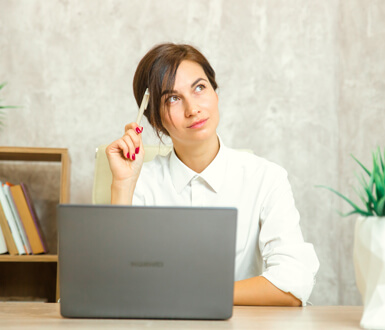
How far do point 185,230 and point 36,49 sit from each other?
182 centimetres

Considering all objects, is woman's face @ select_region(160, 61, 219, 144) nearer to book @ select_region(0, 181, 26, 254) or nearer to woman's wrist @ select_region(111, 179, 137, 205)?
woman's wrist @ select_region(111, 179, 137, 205)

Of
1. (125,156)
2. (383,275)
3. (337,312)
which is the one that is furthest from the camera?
(125,156)

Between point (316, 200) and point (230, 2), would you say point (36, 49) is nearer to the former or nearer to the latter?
point (230, 2)

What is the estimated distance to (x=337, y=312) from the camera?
93 cm

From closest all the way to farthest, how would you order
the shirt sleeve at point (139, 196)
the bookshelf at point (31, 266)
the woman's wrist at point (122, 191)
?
1. the woman's wrist at point (122, 191)
2. the shirt sleeve at point (139, 196)
3. the bookshelf at point (31, 266)

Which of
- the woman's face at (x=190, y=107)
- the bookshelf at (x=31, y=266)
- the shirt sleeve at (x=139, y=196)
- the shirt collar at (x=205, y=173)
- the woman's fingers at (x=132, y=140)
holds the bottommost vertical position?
the bookshelf at (x=31, y=266)

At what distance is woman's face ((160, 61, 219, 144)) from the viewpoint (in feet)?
5.08

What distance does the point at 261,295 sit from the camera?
3.87 ft

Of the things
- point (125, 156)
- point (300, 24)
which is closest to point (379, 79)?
point (300, 24)

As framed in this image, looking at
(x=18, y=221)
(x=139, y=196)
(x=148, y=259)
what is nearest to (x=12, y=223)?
(x=18, y=221)

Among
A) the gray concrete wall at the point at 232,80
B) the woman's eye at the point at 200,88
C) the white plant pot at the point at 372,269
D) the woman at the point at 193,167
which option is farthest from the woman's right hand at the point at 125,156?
the white plant pot at the point at 372,269

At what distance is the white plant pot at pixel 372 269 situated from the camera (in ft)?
2.50

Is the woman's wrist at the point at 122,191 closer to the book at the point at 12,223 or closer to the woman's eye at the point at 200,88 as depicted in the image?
the woman's eye at the point at 200,88

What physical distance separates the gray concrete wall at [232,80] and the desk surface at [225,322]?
56.5 inches
